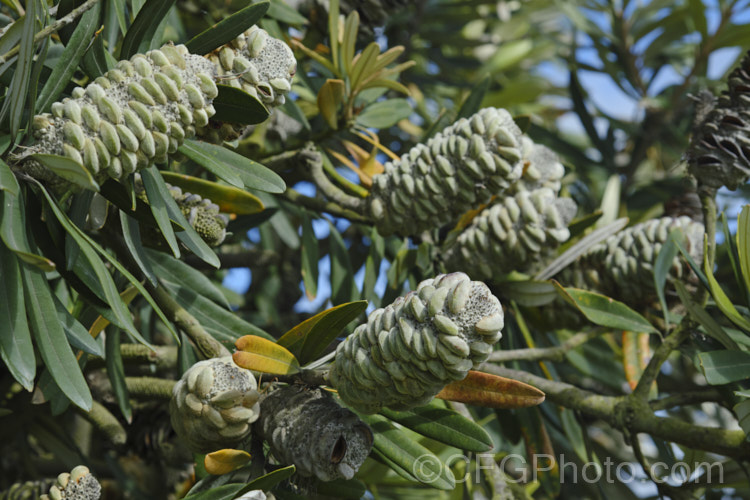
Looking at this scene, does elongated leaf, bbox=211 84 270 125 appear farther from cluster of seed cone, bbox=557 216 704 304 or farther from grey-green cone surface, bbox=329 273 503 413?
cluster of seed cone, bbox=557 216 704 304

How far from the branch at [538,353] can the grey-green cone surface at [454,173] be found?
0.19m

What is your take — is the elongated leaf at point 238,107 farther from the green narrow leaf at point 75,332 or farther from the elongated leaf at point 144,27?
the green narrow leaf at point 75,332

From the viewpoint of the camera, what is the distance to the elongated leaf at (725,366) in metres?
0.82

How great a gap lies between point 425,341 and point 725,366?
16.2 inches

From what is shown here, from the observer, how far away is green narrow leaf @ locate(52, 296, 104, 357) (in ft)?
2.37

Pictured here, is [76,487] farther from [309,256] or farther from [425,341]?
[309,256]

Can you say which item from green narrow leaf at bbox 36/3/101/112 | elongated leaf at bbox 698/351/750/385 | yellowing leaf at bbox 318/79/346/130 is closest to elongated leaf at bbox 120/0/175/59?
green narrow leaf at bbox 36/3/101/112

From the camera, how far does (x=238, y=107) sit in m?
0.73

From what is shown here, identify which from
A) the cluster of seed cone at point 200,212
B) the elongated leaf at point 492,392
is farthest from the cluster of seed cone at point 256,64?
the elongated leaf at point 492,392

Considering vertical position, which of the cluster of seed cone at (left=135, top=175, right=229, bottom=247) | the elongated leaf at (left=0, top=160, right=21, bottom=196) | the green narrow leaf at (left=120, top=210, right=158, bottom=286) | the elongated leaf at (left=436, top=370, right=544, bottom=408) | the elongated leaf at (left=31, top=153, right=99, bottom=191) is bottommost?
the elongated leaf at (left=436, top=370, right=544, bottom=408)

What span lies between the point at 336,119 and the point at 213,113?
530 mm

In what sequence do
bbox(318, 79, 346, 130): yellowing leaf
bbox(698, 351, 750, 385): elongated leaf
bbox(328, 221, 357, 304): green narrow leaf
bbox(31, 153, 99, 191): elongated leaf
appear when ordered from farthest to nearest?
bbox(328, 221, 357, 304): green narrow leaf
bbox(318, 79, 346, 130): yellowing leaf
bbox(698, 351, 750, 385): elongated leaf
bbox(31, 153, 99, 191): elongated leaf

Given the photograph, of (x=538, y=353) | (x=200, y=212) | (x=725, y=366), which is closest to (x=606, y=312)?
(x=538, y=353)

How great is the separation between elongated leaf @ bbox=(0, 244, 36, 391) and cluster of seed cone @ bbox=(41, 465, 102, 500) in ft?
0.44
